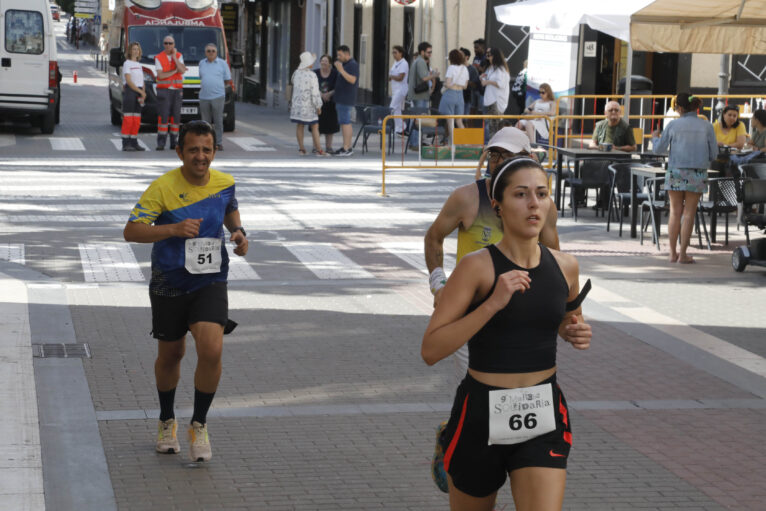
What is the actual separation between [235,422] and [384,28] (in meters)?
29.4

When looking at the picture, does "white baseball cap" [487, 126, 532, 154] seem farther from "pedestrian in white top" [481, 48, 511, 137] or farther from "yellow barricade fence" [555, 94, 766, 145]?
"pedestrian in white top" [481, 48, 511, 137]

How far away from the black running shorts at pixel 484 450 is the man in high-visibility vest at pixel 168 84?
776 inches

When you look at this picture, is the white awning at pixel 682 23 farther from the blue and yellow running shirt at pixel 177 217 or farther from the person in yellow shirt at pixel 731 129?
the blue and yellow running shirt at pixel 177 217

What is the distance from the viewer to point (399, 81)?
26.4 m

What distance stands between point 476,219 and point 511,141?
0.41 m

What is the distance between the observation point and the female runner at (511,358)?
162 inches

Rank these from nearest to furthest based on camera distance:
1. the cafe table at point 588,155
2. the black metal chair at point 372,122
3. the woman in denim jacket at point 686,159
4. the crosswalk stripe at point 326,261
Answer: the crosswalk stripe at point 326,261 → the woman in denim jacket at point 686,159 → the cafe table at point 588,155 → the black metal chair at point 372,122

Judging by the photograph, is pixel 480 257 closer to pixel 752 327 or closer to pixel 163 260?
pixel 163 260

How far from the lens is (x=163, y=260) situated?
6250 mm

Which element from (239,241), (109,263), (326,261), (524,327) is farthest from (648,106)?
(524,327)

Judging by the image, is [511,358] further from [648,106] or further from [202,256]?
[648,106]

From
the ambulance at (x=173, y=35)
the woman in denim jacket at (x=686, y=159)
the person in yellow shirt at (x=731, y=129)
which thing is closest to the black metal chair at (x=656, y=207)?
the woman in denim jacket at (x=686, y=159)

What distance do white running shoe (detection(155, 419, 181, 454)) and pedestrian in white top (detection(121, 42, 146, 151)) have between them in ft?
55.9

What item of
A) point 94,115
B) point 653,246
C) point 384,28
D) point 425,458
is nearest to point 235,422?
point 425,458
